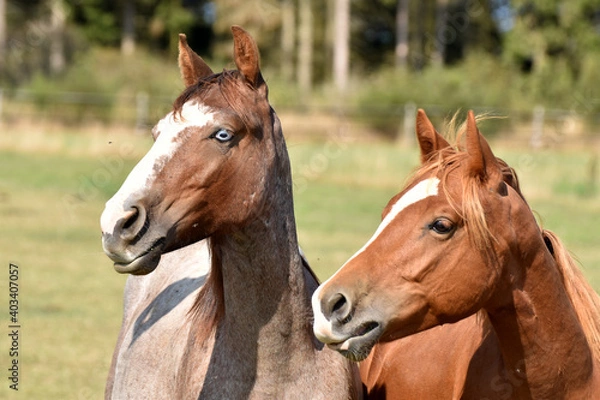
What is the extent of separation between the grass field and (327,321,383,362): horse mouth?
1325mm

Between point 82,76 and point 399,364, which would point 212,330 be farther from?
point 82,76

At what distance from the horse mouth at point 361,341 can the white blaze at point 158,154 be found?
35.4 inches

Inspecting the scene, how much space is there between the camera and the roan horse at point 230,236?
3.17 metres

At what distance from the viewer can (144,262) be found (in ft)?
10.3

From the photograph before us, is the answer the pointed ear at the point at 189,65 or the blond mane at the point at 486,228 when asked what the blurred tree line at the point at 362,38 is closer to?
the blond mane at the point at 486,228

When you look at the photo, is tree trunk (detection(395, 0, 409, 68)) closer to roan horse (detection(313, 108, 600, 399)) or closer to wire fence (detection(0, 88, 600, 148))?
wire fence (detection(0, 88, 600, 148))

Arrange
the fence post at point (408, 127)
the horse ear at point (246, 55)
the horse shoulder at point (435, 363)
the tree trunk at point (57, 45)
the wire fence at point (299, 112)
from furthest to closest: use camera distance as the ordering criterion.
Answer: the tree trunk at point (57, 45) → the wire fence at point (299, 112) → the fence post at point (408, 127) → the horse shoulder at point (435, 363) → the horse ear at point (246, 55)

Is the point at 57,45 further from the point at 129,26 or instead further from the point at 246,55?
the point at 246,55

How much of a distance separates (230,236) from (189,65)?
765 millimetres

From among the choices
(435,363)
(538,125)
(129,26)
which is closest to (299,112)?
(538,125)

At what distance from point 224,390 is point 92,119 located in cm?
2483

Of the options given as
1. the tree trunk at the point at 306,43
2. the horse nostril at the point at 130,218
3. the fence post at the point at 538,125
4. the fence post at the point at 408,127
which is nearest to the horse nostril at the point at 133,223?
the horse nostril at the point at 130,218

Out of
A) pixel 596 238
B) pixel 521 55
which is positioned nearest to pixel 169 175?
pixel 596 238

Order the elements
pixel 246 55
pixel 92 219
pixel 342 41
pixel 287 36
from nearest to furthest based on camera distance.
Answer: pixel 246 55 → pixel 92 219 → pixel 342 41 → pixel 287 36
